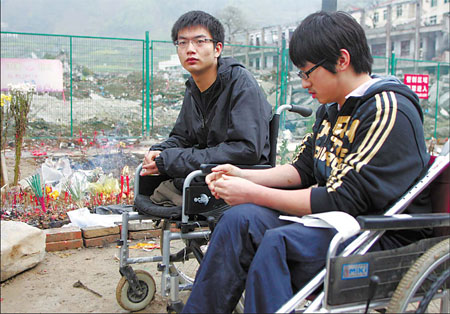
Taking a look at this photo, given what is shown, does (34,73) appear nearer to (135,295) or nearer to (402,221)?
(135,295)

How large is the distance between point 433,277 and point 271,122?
4.58 feet

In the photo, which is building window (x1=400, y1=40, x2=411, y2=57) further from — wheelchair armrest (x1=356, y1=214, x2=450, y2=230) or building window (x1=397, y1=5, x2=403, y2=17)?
wheelchair armrest (x1=356, y1=214, x2=450, y2=230)

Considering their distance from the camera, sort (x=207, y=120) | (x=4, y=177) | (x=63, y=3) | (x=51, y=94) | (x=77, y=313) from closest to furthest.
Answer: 1. (x=77, y=313)
2. (x=207, y=120)
3. (x=4, y=177)
4. (x=51, y=94)
5. (x=63, y=3)

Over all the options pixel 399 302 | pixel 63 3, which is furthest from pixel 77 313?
pixel 63 3

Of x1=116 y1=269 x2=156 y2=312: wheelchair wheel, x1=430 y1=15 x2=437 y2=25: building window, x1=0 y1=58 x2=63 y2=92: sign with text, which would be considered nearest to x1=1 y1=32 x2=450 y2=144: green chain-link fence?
x1=0 y1=58 x2=63 y2=92: sign with text

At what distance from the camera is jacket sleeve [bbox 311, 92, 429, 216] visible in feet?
6.31

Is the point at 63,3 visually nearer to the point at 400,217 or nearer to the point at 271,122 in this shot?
the point at 271,122

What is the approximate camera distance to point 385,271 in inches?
76.8

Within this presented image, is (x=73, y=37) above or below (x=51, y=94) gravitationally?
above

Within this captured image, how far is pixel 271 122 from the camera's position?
10.1 feet

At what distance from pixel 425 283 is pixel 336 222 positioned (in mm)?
487

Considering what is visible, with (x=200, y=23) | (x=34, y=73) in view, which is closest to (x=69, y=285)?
(x=200, y=23)

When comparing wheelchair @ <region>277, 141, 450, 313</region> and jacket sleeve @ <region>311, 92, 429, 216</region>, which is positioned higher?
jacket sleeve @ <region>311, 92, 429, 216</region>

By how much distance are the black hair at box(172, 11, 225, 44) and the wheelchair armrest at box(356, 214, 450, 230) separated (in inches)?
67.5
